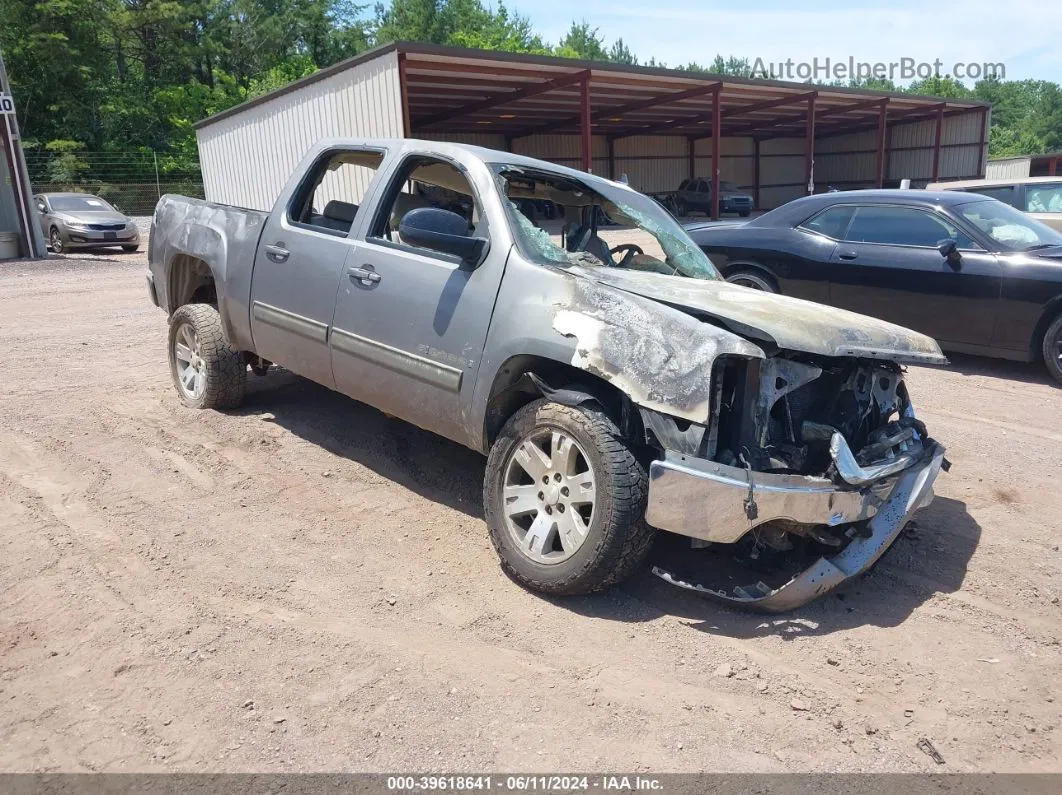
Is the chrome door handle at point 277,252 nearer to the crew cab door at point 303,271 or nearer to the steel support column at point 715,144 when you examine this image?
the crew cab door at point 303,271

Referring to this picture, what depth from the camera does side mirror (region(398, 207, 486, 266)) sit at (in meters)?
3.83

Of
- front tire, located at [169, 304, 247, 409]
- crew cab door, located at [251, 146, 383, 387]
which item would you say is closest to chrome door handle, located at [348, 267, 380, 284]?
crew cab door, located at [251, 146, 383, 387]

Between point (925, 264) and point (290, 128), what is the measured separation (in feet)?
50.3

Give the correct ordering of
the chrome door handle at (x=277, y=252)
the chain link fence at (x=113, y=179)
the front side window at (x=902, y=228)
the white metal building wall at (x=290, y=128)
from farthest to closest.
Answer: the chain link fence at (x=113, y=179), the white metal building wall at (x=290, y=128), the front side window at (x=902, y=228), the chrome door handle at (x=277, y=252)

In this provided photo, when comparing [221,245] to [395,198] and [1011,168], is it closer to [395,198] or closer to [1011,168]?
[395,198]

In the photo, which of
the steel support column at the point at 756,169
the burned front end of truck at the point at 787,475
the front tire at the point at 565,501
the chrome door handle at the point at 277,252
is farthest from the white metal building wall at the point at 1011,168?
the front tire at the point at 565,501

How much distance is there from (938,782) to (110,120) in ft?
140

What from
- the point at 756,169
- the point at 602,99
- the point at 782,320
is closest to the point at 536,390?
the point at 782,320

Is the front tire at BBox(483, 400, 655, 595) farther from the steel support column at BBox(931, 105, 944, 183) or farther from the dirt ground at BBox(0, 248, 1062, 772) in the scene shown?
the steel support column at BBox(931, 105, 944, 183)

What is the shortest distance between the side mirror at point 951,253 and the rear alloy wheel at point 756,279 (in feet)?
5.14

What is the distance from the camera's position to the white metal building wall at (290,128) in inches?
631

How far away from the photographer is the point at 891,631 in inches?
134

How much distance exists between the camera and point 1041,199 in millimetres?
10391

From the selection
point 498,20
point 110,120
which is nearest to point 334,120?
point 110,120
